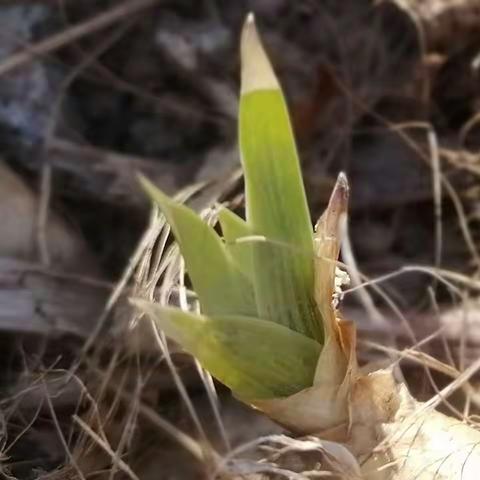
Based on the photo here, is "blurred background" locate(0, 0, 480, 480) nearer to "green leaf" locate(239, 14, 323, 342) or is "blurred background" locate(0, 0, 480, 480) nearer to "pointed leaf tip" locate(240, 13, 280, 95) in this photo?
"green leaf" locate(239, 14, 323, 342)

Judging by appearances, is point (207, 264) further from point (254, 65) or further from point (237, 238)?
point (254, 65)

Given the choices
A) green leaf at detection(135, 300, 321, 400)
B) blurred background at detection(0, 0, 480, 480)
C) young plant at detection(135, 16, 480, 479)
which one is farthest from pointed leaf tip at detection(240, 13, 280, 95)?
blurred background at detection(0, 0, 480, 480)

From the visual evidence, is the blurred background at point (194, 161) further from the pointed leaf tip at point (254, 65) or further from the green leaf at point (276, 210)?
the pointed leaf tip at point (254, 65)

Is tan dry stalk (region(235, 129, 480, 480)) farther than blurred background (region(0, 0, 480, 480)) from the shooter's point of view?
No

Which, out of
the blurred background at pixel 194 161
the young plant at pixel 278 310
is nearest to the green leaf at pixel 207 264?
the young plant at pixel 278 310

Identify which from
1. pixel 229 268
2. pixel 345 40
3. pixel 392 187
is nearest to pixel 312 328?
pixel 229 268

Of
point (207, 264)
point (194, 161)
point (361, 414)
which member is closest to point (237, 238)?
point (207, 264)

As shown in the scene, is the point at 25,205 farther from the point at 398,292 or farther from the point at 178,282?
the point at 398,292
